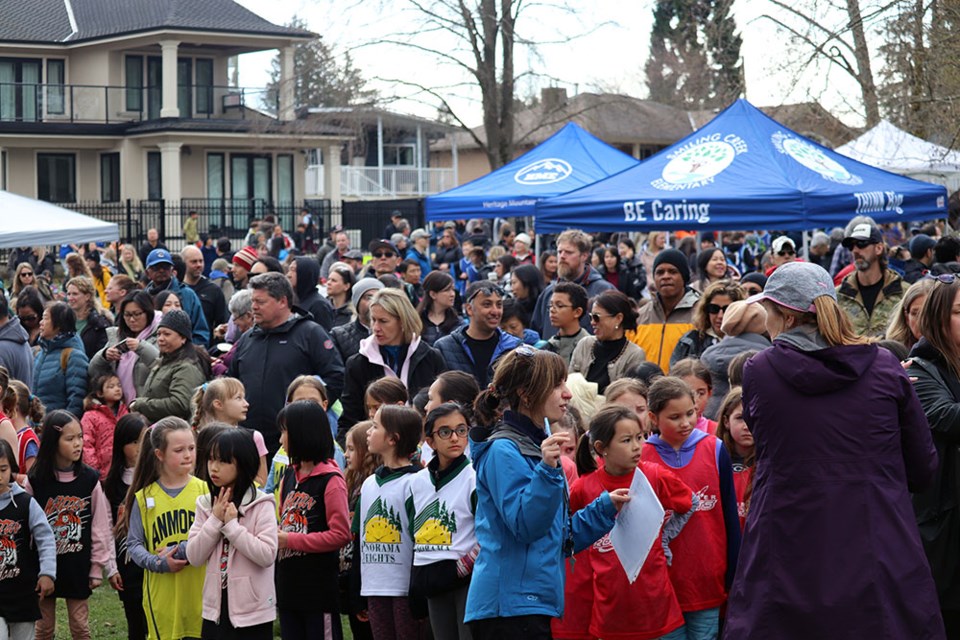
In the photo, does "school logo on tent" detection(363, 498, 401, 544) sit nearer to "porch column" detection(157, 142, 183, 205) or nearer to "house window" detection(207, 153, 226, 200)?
"porch column" detection(157, 142, 183, 205)

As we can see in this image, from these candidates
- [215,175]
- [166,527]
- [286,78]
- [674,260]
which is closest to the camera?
[166,527]

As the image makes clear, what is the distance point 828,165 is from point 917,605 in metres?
7.86

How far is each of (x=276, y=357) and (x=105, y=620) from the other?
2.34 m

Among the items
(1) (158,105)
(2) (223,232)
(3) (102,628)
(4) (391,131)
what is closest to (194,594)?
(3) (102,628)

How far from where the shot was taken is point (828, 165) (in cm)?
1176

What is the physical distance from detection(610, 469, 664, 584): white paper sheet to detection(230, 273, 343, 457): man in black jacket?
377cm

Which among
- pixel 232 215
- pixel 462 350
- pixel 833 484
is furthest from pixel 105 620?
pixel 232 215

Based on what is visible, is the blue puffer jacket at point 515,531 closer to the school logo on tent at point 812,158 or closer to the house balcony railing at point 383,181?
the school logo on tent at point 812,158

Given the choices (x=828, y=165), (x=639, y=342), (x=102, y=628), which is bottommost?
(x=102, y=628)

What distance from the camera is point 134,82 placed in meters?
47.5

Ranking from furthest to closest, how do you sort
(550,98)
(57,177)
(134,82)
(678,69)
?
(678,69) < (57,177) < (134,82) < (550,98)

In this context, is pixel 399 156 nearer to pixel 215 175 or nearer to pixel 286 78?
pixel 215 175

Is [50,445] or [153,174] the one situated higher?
[153,174]

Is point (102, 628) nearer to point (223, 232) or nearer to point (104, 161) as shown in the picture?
point (223, 232)
